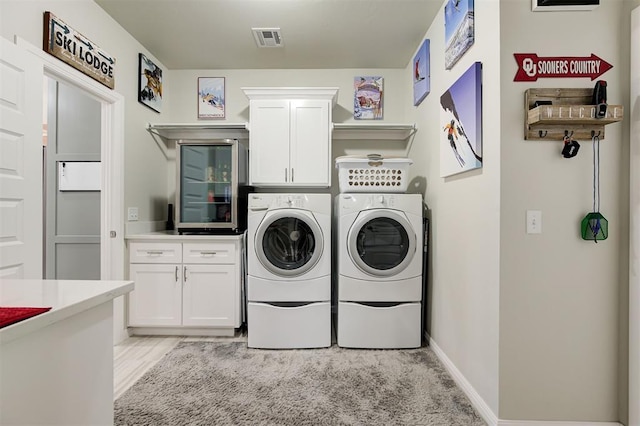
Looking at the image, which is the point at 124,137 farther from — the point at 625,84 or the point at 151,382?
the point at 625,84

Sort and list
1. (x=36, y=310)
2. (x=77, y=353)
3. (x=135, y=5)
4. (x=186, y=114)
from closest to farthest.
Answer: (x=36, y=310)
(x=77, y=353)
(x=135, y=5)
(x=186, y=114)

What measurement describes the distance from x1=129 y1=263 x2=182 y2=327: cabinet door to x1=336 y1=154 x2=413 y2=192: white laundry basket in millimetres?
1608

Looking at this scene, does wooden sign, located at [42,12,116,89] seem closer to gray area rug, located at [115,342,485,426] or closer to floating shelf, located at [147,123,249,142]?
floating shelf, located at [147,123,249,142]

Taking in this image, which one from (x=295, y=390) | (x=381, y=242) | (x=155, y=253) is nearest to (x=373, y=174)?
(x=381, y=242)

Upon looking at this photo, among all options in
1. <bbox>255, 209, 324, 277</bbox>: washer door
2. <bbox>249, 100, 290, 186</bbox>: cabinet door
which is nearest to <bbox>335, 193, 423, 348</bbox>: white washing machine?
<bbox>255, 209, 324, 277</bbox>: washer door

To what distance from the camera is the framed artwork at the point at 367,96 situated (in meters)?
3.41

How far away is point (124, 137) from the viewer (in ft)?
8.88

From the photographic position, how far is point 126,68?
9.00 feet

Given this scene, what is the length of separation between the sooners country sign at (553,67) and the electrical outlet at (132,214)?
→ 9.51 ft

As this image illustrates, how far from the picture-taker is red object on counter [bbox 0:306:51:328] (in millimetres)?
660

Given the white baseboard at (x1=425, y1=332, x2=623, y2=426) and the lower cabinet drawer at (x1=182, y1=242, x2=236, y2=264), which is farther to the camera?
the lower cabinet drawer at (x1=182, y1=242, x2=236, y2=264)

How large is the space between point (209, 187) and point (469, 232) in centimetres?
223

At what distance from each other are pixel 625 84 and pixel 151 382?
122 inches

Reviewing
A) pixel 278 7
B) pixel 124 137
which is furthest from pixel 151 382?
pixel 278 7
